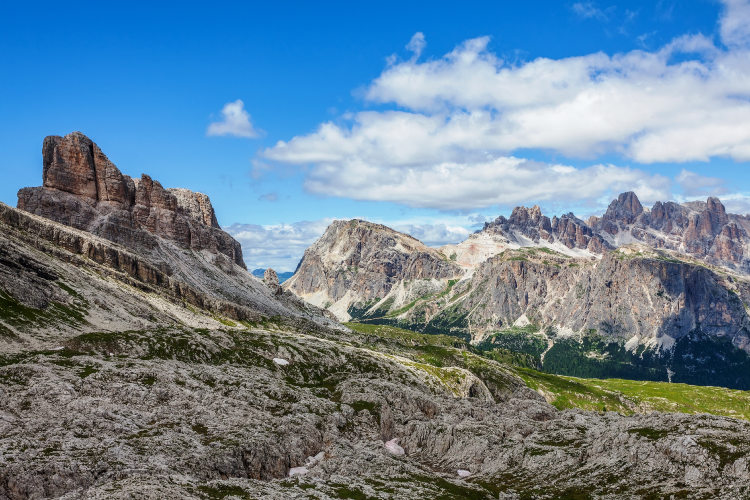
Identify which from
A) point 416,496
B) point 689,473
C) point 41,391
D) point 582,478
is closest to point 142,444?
point 41,391

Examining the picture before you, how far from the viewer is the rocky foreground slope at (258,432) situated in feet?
291

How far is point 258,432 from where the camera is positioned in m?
115

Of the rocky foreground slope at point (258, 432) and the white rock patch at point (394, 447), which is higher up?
the rocky foreground slope at point (258, 432)

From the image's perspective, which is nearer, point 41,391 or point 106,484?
point 106,484

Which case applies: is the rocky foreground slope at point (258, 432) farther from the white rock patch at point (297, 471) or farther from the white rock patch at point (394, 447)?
the white rock patch at point (297, 471)

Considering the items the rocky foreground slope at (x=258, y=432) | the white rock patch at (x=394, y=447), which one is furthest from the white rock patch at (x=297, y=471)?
the white rock patch at (x=394, y=447)

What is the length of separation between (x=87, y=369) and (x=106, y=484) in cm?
5621

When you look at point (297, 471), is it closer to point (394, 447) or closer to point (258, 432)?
point (258, 432)

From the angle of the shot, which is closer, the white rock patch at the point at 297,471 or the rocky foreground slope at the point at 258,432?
the rocky foreground slope at the point at 258,432

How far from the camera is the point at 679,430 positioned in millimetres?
112812

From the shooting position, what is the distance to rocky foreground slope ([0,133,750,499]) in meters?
88.7

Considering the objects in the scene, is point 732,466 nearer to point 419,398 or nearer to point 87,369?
point 419,398

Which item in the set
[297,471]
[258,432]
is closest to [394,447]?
[297,471]

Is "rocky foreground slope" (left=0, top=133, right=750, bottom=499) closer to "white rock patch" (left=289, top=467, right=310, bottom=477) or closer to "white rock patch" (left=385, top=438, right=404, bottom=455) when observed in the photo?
"white rock patch" (left=385, top=438, right=404, bottom=455)
